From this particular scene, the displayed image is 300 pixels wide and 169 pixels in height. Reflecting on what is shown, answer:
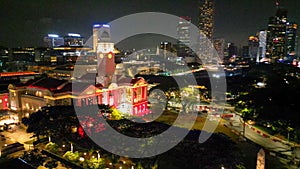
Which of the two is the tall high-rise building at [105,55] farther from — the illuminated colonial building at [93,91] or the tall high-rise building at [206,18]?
the tall high-rise building at [206,18]

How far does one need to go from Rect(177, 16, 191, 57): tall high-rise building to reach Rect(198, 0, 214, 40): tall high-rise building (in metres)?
10.9

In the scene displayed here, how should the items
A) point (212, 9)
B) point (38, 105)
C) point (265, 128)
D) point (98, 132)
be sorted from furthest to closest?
point (212, 9)
point (38, 105)
point (265, 128)
point (98, 132)

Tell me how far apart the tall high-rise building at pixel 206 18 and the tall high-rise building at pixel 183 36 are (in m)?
10.9

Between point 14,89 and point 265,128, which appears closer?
point 265,128

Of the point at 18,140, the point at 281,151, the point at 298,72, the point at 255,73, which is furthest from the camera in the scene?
the point at 255,73

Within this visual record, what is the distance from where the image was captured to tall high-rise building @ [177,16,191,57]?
148 m

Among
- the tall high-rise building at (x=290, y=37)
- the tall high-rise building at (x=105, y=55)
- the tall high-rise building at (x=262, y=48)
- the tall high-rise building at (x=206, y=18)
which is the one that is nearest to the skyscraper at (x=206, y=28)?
the tall high-rise building at (x=206, y=18)

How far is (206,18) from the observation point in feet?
514

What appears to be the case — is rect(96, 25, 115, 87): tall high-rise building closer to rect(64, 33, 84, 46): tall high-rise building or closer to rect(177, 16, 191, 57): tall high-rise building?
rect(64, 33, 84, 46): tall high-rise building

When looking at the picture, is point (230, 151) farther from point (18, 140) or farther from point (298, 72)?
point (298, 72)

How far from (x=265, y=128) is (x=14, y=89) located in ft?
99.2

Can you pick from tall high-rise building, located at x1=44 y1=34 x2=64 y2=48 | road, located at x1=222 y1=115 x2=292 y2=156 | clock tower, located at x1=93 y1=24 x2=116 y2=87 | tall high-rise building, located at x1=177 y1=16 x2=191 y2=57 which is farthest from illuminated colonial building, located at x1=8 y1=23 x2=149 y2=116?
tall high-rise building, located at x1=177 y1=16 x2=191 y2=57

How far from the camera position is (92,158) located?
1585cm

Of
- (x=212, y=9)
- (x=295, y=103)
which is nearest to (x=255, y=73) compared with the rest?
(x=295, y=103)
